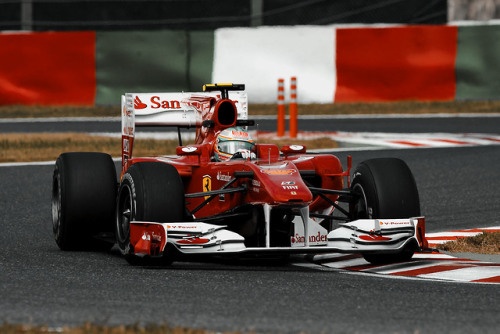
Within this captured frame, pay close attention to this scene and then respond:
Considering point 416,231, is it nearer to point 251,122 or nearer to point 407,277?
point 407,277

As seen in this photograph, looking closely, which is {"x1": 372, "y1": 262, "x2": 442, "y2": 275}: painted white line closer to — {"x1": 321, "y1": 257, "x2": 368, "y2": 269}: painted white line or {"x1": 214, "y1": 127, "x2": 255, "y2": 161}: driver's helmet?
{"x1": 321, "y1": 257, "x2": 368, "y2": 269}: painted white line

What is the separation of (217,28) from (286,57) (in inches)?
57.1

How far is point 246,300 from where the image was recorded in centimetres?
682

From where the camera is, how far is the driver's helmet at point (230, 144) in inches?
362

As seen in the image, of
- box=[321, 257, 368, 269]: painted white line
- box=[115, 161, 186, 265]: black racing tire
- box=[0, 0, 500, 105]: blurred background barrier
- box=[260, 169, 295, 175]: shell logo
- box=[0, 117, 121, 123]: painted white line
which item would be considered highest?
box=[0, 0, 500, 105]: blurred background barrier

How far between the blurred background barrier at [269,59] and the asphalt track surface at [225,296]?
11.2m

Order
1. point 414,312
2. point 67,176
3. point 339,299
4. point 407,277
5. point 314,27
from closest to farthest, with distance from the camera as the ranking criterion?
point 414,312 → point 339,299 → point 407,277 → point 67,176 → point 314,27

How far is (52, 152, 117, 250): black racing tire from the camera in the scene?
30.7ft

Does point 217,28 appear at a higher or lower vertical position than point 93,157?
higher

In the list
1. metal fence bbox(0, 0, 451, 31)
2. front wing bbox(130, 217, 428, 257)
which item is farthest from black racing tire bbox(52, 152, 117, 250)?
metal fence bbox(0, 0, 451, 31)

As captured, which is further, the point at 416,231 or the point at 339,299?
the point at 416,231

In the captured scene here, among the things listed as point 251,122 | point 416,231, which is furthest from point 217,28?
point 416,231

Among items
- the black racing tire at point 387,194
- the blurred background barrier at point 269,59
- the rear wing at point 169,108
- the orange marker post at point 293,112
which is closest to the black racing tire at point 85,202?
the rear wing at point 169,108

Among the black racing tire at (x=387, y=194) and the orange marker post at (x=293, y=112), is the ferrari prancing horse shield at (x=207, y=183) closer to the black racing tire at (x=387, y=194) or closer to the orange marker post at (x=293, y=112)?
the black racing tire at (x=387, y=194)
